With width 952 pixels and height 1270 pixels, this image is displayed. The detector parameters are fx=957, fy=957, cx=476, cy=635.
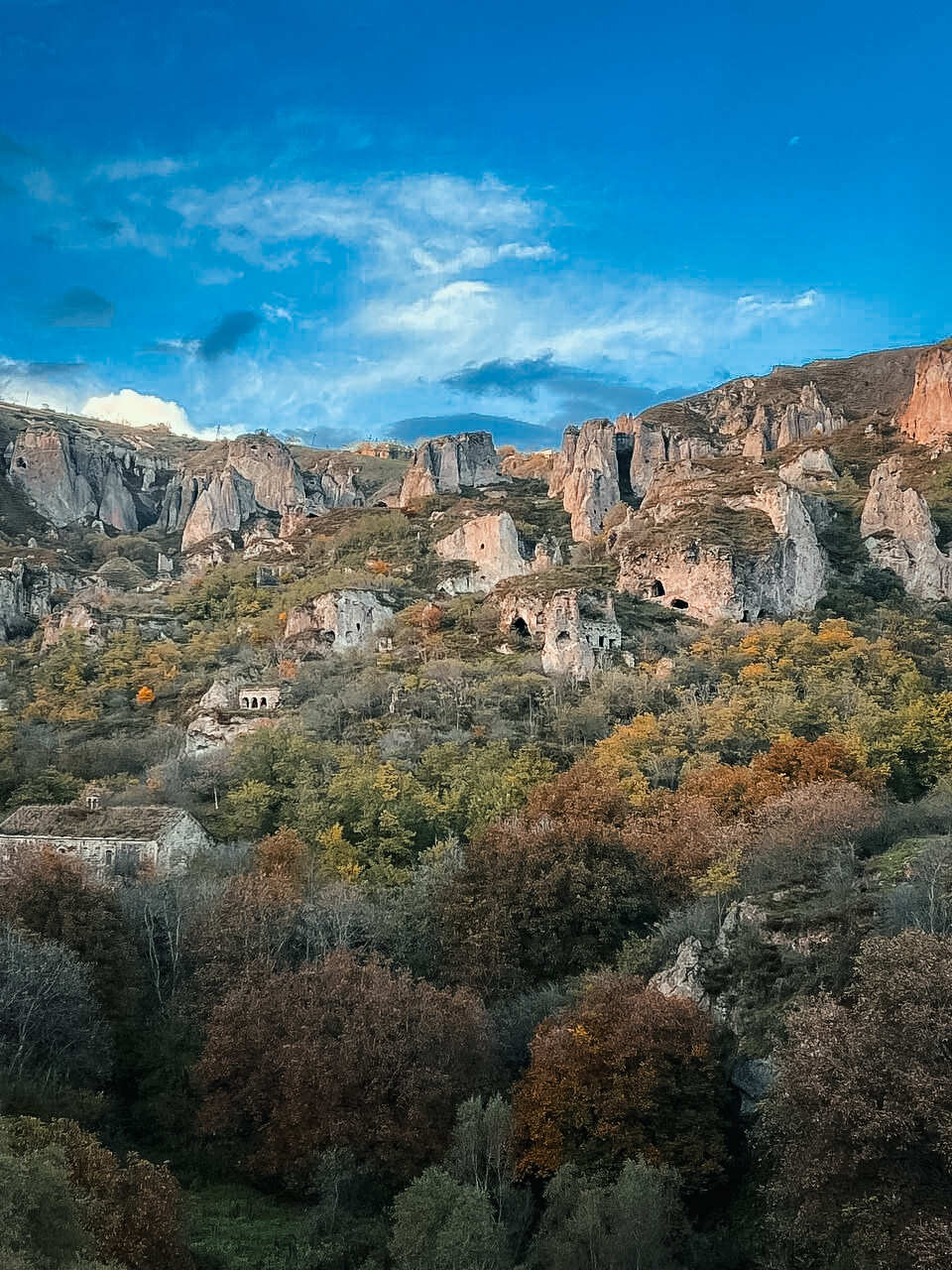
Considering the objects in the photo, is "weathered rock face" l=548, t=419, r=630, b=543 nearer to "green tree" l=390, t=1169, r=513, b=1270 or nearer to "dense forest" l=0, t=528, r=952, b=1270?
"dense forest" l=0, t=528, r=952, b=1270

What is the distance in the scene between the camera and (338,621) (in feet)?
240

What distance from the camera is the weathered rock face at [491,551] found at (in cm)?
8850

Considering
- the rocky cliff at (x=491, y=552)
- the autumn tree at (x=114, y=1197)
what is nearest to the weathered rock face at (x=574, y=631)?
the rocky cliff at (x=491, y=552)

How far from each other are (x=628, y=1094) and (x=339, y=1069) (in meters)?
5.97

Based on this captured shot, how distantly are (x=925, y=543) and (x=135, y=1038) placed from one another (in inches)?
2619

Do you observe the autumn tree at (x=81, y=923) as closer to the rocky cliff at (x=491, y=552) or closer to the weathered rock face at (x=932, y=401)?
the rocky cliff at (x=491, y=552)

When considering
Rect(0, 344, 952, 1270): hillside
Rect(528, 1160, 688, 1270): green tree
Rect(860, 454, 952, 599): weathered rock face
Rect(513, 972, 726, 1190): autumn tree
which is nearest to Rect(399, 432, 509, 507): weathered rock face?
Rect(0, 344, 952, 1270): hillside

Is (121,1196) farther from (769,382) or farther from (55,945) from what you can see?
(769,382)

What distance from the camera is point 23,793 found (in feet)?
145

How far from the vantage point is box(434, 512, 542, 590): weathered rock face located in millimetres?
88500

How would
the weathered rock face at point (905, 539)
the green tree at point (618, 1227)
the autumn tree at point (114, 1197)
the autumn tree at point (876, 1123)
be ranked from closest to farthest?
the autumn tree at point (876, 1123) < the autumn tree at point (114, 1197) < the green tree at point (618, 1227) < the weathered rock face at point (905, 539)

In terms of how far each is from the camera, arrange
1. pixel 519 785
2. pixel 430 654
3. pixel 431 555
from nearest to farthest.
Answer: pixel 519 785, pixel 430 654, pixel 431 555

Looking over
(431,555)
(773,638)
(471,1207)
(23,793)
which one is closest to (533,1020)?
(471,1207)

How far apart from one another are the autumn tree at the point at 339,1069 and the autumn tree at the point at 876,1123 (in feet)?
25.6
